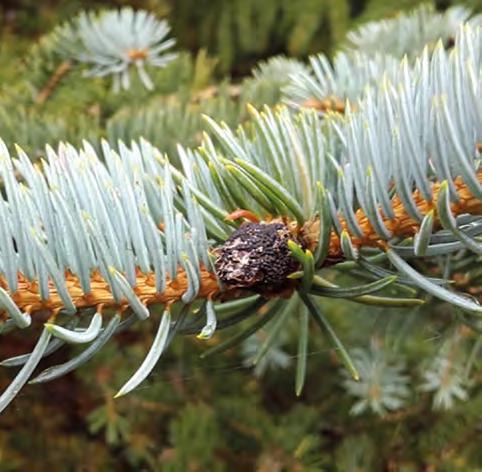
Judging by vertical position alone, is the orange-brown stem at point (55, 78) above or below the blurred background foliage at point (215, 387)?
above

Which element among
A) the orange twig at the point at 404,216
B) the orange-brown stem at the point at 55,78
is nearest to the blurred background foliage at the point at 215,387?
the orange-brown stem at the point at 55,78

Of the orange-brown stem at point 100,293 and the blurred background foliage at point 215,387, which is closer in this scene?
the orange-brown stem at point 100,293

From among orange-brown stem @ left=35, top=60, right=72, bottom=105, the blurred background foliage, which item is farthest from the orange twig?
orange-brown stem @ left=35, top=60, right=72, bottom=105

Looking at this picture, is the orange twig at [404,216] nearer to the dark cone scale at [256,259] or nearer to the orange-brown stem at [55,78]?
the dark cone scale at [256,259]

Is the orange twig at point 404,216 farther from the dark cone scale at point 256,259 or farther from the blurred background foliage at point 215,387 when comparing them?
the blurred background foliage at point 215,387

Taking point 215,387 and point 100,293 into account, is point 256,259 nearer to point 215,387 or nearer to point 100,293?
point 100,293

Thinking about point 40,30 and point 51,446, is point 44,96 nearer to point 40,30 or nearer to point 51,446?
point 51,446

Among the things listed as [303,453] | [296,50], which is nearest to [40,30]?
[296,50]

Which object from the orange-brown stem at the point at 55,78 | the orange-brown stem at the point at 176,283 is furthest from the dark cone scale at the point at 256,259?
the orange-brown stem at the point at 55,78
